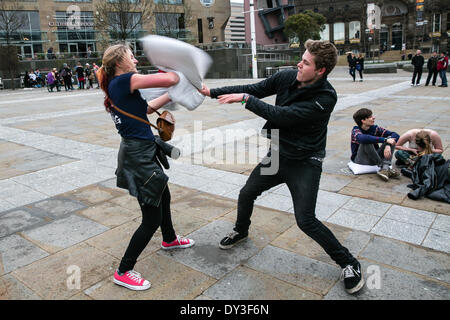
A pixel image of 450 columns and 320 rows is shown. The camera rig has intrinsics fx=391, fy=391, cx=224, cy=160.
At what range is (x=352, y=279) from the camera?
300 cm

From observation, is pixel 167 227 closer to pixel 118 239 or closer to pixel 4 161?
pixel 118 239

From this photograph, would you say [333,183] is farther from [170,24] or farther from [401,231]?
[170,24]

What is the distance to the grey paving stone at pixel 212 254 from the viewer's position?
3.44m

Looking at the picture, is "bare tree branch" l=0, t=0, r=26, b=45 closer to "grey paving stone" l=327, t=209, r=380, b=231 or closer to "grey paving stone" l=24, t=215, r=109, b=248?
"grey paving stone" l=24, t=215, r=109, b=248

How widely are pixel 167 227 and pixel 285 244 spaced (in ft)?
3.83

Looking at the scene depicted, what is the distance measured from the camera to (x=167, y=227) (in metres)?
3.63

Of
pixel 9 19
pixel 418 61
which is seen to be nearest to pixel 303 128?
pixel 418 61

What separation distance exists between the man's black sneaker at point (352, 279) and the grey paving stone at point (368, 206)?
5.40 feet

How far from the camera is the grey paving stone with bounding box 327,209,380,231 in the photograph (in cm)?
422

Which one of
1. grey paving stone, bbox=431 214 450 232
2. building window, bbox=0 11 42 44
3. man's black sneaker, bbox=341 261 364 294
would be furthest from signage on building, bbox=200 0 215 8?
man's black sneaker, bbox=341 261 364 294

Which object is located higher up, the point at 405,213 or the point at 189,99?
the point at 189,99

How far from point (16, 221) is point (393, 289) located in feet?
13.2

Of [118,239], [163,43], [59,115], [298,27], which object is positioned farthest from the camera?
[298,27]
